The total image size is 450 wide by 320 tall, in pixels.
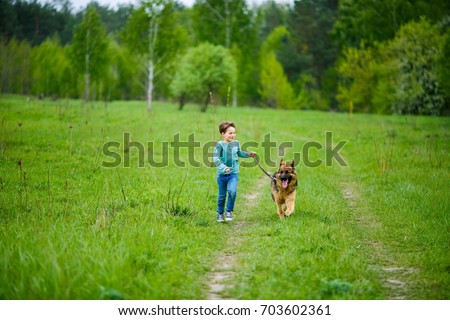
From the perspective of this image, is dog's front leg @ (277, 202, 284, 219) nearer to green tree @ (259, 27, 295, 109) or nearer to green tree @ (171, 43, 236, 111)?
green tree @ (171, 43, 236, 111)

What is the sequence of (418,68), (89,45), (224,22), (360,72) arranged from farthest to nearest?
(224,22)
(89,45)
(360,72)
(418,68)

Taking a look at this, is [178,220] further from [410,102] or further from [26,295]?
[410,102]

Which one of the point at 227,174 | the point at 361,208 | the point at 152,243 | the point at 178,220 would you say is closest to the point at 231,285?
the point at 152,243

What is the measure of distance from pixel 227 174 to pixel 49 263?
163 inches

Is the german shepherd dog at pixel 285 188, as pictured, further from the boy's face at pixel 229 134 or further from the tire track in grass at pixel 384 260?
the tire track in grass at pixel 384 260

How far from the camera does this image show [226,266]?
6.18m

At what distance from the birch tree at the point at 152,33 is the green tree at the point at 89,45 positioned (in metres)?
8.78

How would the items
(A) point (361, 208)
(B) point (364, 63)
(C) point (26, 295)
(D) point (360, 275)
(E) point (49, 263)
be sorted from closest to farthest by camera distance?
(C) point (26, 295), (E) point (49, 263), (D) point (360, 275), (A) point (361, 208), (B) point (364, 63)

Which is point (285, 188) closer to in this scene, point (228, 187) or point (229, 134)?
point (228, 187)

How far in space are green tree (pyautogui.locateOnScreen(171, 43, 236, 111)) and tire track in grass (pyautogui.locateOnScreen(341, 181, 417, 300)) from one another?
3148cm

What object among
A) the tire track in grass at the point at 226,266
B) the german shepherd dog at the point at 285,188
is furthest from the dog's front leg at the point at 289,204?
the tire track in grass at the point at 226,266

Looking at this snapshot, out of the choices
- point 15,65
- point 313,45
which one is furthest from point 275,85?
point 15,65

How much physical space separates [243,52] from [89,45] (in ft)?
63.5

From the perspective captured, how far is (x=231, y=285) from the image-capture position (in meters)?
5.43
